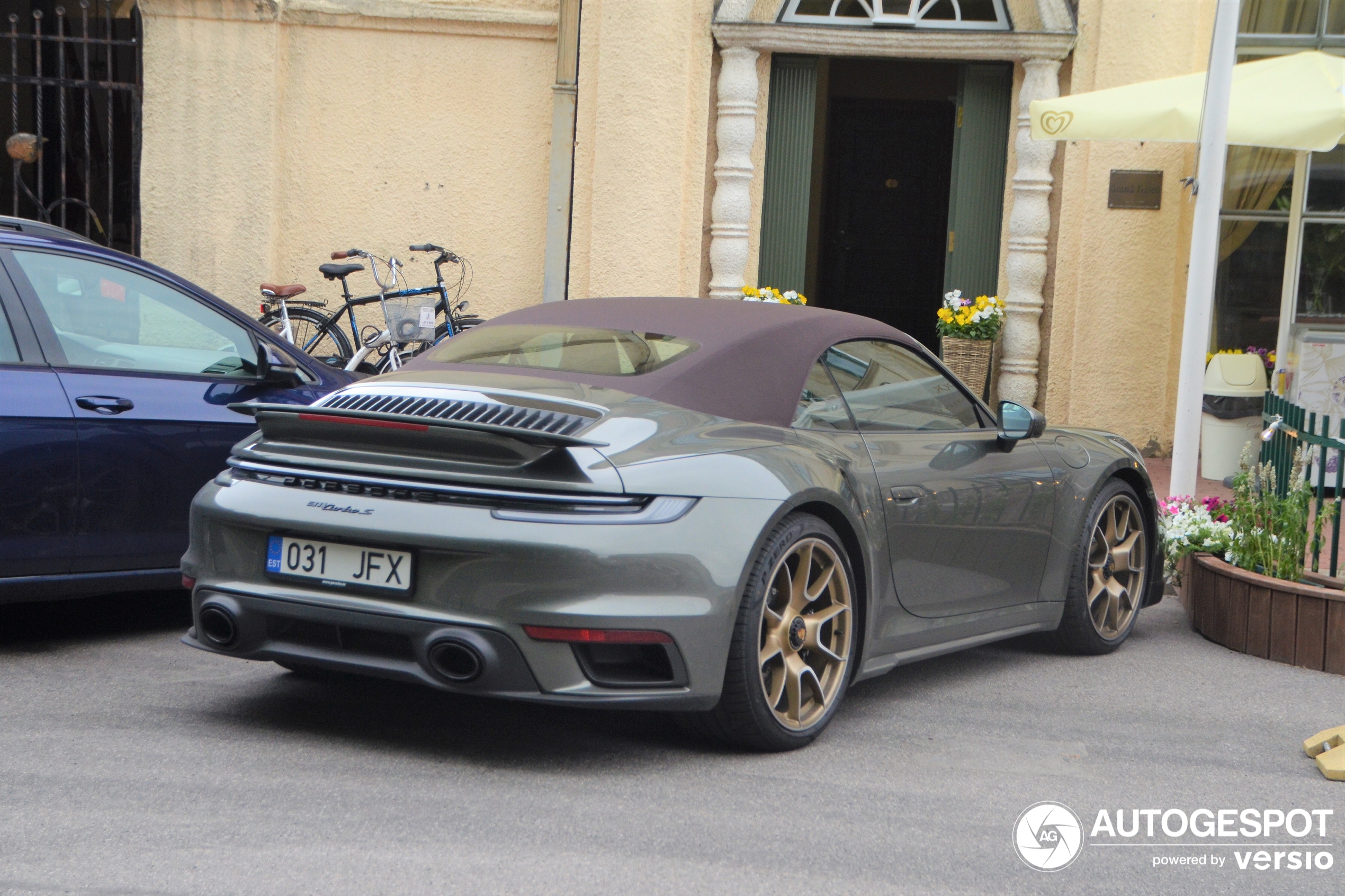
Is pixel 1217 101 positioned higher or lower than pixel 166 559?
higher

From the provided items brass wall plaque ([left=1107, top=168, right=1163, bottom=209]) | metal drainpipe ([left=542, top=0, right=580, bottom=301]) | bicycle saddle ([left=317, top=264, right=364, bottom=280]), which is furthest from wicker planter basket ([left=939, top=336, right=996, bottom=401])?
bicycle saddle ([left=317, top=264, right=364, bottom=280])

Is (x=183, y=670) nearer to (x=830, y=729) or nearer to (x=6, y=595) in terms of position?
(x=6, y=595)

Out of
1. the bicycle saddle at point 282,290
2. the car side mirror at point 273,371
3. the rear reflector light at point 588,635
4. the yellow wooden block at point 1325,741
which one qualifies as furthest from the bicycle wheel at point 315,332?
the yellow wooden block at point 1325,741

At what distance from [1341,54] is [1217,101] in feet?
14.7

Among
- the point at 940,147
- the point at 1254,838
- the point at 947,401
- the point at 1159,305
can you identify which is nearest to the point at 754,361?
the point at 947,401

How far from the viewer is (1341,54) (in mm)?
10805

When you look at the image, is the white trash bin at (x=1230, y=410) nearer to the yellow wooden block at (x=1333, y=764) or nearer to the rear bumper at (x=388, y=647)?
the yellow wooden block at (x=1333, y=764)

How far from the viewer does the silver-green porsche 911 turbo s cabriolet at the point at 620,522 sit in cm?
368

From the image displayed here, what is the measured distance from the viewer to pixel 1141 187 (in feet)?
35.7

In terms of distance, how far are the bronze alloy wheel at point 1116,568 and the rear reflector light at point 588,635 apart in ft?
8.30

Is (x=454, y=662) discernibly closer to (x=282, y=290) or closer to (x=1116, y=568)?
(x=1116, y=568)

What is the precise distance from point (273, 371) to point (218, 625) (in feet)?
5.74

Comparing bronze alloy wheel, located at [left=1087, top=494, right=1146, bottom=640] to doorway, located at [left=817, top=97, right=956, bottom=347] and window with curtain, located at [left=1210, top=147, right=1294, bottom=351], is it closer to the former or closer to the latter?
window with curtain, located at [left=1210, top=147, right=1294, bottom=351]

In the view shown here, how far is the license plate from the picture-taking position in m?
3.76
